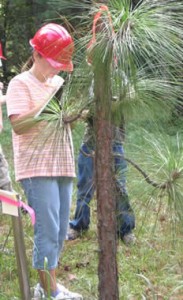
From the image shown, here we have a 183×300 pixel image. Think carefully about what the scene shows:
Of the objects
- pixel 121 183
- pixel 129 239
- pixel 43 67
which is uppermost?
pixel 43 67

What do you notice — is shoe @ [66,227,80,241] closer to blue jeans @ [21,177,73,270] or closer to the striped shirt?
blue jeans @ [21,177,73,270]

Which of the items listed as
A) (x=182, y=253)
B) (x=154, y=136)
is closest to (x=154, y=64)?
(x=154, y=136)

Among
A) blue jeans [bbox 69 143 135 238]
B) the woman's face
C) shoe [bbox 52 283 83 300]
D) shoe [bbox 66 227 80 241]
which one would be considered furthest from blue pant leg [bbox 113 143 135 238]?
shoe [bbox 66 227 80 241]

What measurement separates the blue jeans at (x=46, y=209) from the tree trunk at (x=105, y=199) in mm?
567

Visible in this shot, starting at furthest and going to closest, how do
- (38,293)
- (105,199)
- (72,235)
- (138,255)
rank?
(72,235)
(138,255)
(38,293)
(105,199)

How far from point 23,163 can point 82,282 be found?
932 mm

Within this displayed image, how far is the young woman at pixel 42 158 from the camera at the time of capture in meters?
1.99

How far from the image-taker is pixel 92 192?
2357mm

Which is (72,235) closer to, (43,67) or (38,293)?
(38,293)

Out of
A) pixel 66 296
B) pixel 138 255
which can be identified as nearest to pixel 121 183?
pixel 66 296

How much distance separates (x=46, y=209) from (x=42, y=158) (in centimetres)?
43

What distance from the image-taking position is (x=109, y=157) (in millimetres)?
1903

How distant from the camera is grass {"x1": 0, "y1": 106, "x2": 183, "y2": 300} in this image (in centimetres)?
186

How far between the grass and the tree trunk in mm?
82
